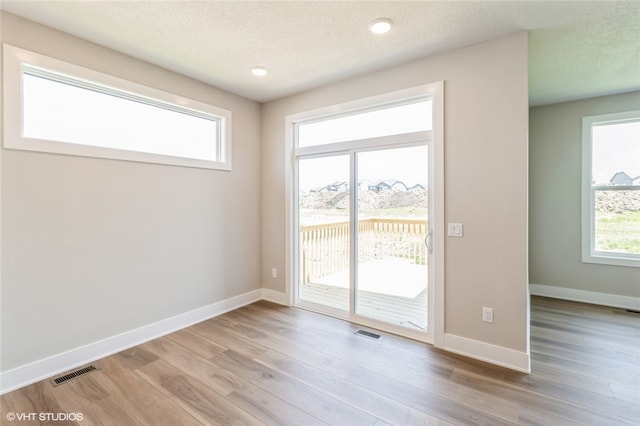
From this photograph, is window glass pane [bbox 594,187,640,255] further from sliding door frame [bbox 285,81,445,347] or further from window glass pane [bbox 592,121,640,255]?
sliding door frame [bbox 285,81,445,347]

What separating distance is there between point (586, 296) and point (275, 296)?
4.25 m

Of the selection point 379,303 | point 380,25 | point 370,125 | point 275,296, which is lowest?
point 275,296

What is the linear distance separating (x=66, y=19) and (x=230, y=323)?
3.07 metres

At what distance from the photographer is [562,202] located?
407 cm

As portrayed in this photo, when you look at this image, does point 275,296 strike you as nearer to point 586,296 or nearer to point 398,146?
point 398,146

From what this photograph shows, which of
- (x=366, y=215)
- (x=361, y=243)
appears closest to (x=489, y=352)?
(x=361, y=243)

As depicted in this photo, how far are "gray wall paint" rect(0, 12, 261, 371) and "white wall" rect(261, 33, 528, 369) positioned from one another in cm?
257

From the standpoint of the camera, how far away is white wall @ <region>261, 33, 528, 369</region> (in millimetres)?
2367

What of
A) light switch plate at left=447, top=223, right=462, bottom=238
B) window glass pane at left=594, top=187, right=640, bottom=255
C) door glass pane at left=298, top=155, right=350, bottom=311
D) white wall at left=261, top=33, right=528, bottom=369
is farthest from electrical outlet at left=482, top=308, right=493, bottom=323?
window glass pane at left=594, top=187, right=640, bottom=255

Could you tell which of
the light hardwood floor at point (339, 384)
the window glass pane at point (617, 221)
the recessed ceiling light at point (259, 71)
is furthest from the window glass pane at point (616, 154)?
the recessed ceiling light at point (259, 71)

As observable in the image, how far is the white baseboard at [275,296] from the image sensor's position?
3906 millimetres

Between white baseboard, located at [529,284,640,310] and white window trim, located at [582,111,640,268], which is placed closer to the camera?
white baseboard, located at [529,284,640,310]

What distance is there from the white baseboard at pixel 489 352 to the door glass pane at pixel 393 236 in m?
0.32

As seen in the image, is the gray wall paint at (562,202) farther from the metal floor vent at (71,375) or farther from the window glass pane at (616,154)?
the metal floor vent at (71,375)
